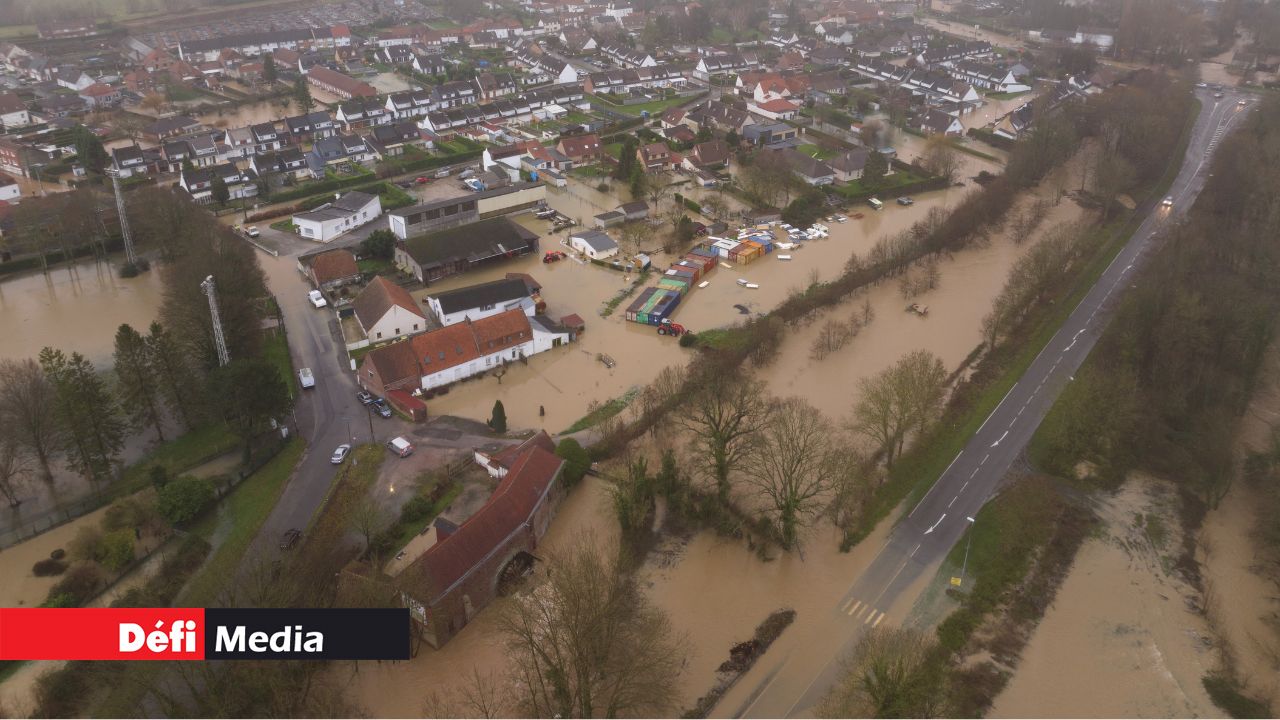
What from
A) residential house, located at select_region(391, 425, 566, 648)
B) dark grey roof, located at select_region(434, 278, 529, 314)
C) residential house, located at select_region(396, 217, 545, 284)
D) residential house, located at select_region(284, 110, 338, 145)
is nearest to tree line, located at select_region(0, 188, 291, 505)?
dark grey roof, located at select_region(434, 278, 529, 314)

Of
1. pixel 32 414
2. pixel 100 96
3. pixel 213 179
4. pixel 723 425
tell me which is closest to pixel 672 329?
pixel 723 425

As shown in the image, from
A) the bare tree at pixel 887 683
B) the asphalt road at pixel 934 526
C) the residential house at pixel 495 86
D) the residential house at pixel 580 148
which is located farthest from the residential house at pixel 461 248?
the residential house at pixel 495 86

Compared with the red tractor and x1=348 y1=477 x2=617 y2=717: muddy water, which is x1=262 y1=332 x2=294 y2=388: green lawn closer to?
x1=348 y1=477 x2=617 y2=717: muddy water

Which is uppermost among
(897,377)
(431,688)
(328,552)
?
(897,377)

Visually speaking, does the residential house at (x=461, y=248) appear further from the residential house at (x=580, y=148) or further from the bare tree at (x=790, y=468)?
the bare tree at (x=790, y=468)

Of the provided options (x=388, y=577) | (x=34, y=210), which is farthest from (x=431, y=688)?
(x=34, y=210)

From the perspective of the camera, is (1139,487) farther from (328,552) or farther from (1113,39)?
(1113,39)
